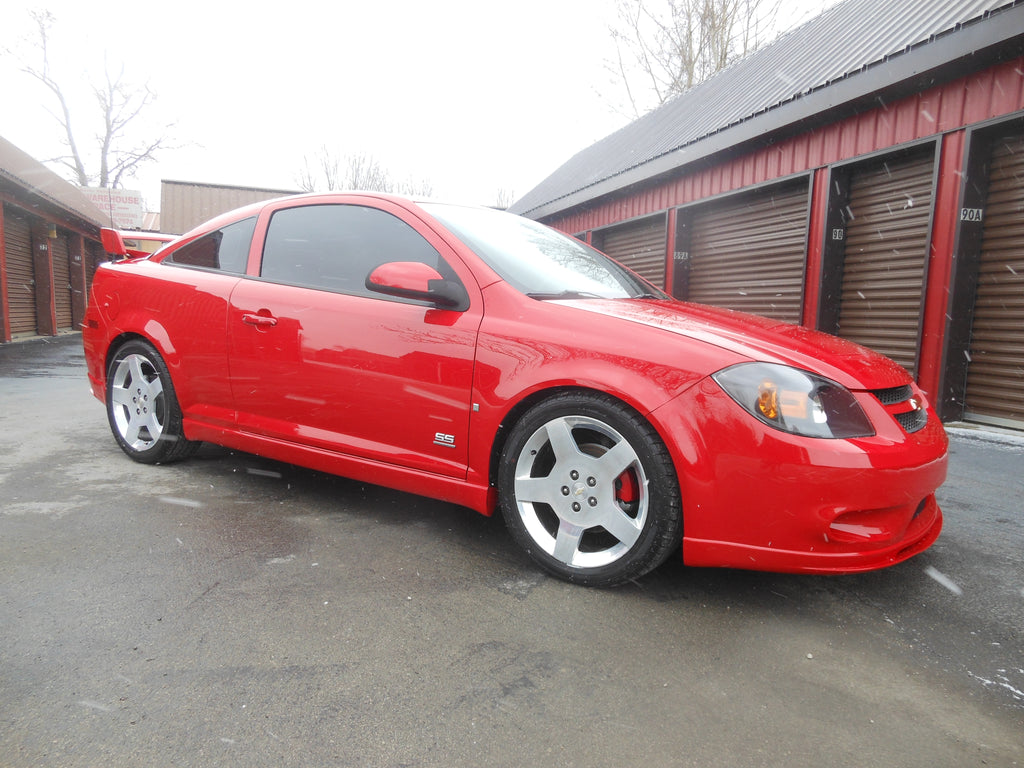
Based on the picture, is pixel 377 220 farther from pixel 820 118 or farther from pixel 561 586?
pixel 820 118

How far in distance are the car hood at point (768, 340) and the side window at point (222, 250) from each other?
1.88 meters

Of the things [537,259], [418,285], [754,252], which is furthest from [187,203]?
[418,285]

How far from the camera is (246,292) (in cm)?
311

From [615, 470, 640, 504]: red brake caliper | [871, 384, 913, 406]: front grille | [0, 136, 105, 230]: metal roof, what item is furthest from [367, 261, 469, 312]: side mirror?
[0, 136, 105, 230]: metal roof

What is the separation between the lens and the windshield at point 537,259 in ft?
8.62

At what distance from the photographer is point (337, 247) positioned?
9.80 ft

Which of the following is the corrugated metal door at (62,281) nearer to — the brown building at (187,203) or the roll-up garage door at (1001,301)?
the brown building at (187,203)

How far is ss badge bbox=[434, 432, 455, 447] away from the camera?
8.13 feet

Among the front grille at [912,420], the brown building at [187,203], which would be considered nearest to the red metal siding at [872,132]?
the front grille at [912,420]

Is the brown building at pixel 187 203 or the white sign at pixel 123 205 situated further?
the white sign at pixel 123 205

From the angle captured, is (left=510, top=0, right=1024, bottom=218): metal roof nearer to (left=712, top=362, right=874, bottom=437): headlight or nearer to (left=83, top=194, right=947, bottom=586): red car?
(left=83, top=194, right=947, bottom=586): red car

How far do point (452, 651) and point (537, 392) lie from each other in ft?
3.04

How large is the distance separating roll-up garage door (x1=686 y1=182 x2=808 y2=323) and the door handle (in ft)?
21.2

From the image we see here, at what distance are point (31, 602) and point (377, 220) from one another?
1955mm
